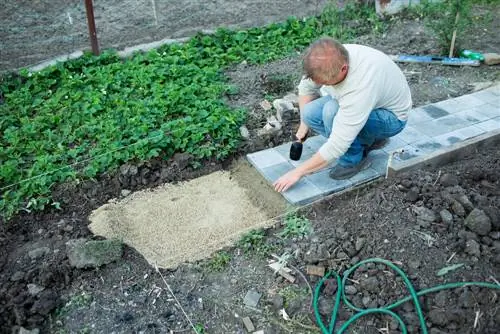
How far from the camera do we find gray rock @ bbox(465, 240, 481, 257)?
3.31 metres

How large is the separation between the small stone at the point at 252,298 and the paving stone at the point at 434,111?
2759 mm

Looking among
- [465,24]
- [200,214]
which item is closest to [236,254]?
[200,214]

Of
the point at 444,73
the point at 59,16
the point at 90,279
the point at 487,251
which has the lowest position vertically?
the point at 90,279

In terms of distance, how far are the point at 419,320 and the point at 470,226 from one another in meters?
0.82

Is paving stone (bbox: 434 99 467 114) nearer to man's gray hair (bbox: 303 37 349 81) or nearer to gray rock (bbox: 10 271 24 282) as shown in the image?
man's gray hair (bbox: 303 37 349 81)

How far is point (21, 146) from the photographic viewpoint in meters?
4.75

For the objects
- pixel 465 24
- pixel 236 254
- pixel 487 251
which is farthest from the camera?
pixel 465 24

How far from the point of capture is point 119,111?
5105 millimetres

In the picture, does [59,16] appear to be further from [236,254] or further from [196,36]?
[236,254]

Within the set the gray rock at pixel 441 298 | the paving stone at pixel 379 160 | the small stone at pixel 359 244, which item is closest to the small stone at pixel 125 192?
the small stone at pixel 359 244

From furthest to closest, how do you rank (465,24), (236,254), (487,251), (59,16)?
1. (59,16)
2. (465,24)
3. (236,254)
4. (487,251)

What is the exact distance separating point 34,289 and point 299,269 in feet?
5.97

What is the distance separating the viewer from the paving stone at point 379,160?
14.1 feet

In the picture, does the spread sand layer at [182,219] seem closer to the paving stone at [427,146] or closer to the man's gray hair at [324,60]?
the man's gray hair at [324,60]
